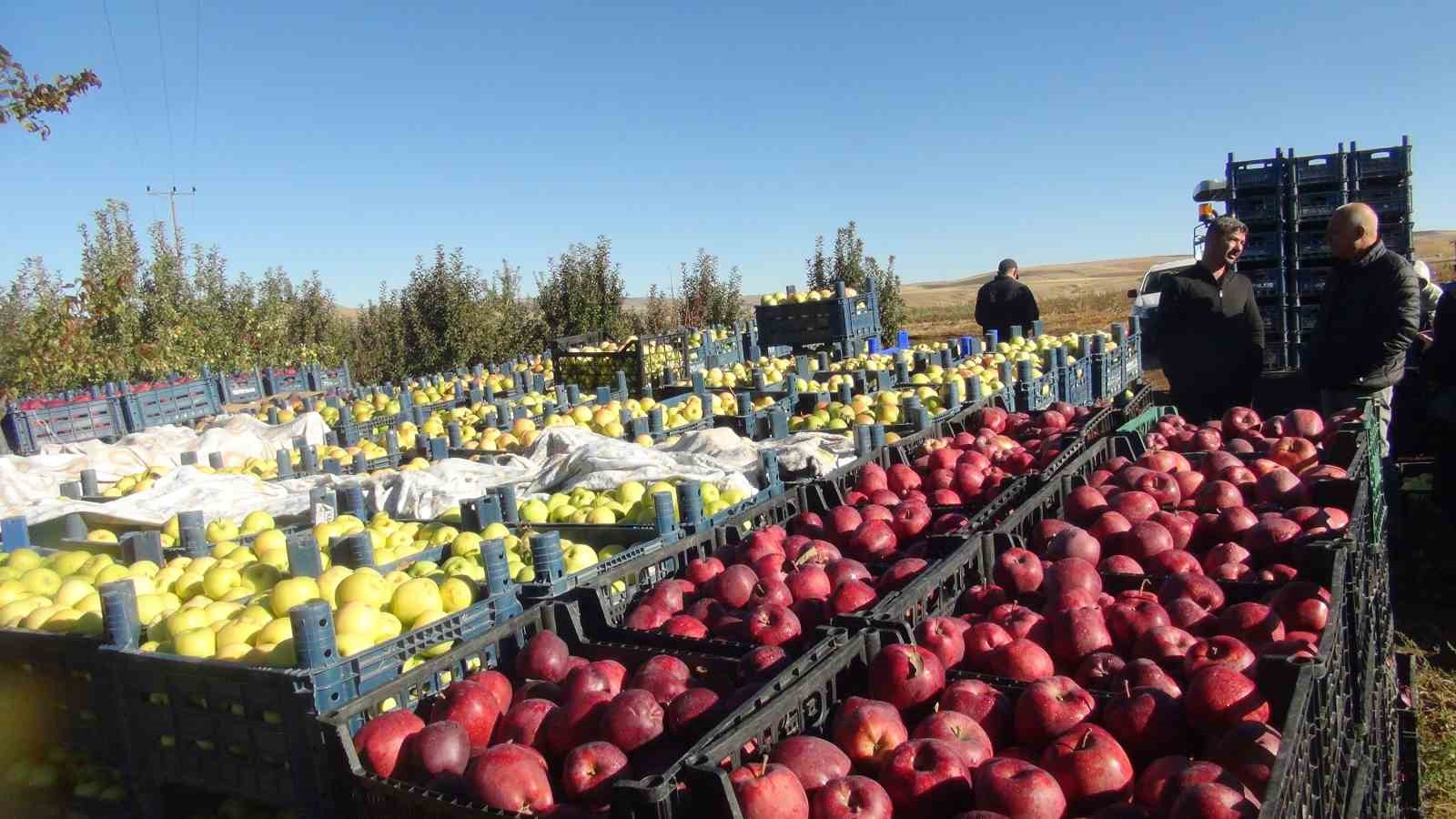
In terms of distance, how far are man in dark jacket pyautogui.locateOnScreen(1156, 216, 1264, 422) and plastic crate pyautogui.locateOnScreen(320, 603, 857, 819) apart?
449 centimetres

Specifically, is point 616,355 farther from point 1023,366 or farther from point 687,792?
point 687,792

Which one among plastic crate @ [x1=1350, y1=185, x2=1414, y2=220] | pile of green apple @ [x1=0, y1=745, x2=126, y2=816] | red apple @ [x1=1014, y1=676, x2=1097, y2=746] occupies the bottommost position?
pile of green apple @ [x1=0, y1=745, x2=126, y2=816]

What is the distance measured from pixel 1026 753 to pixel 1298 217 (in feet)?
39.1

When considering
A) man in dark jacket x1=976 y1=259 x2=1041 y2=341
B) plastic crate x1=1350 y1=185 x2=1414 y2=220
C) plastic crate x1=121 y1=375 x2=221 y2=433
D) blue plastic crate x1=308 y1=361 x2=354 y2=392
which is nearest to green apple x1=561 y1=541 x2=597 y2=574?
man in dark jacket x1=976 y1=259 x2=1041 y2=341

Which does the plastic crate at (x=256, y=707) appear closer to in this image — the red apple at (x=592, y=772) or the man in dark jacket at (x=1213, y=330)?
the red apple at (x=592, y=772)

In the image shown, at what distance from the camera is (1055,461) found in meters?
4.32

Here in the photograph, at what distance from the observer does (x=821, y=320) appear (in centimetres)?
1342

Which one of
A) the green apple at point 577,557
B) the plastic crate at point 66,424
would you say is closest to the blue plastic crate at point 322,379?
the plastic crate at point 66,424

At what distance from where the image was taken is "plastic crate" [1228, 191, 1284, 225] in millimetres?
12016

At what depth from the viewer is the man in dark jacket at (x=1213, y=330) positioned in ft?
19.6

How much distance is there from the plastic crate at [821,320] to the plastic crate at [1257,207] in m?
4.87

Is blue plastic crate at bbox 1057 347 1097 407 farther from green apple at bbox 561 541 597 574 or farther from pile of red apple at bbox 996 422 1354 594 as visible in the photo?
green apple at bbox 561 541 597 574

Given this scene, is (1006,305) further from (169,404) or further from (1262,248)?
(169,404)

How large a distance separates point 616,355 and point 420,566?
23.8 feet
